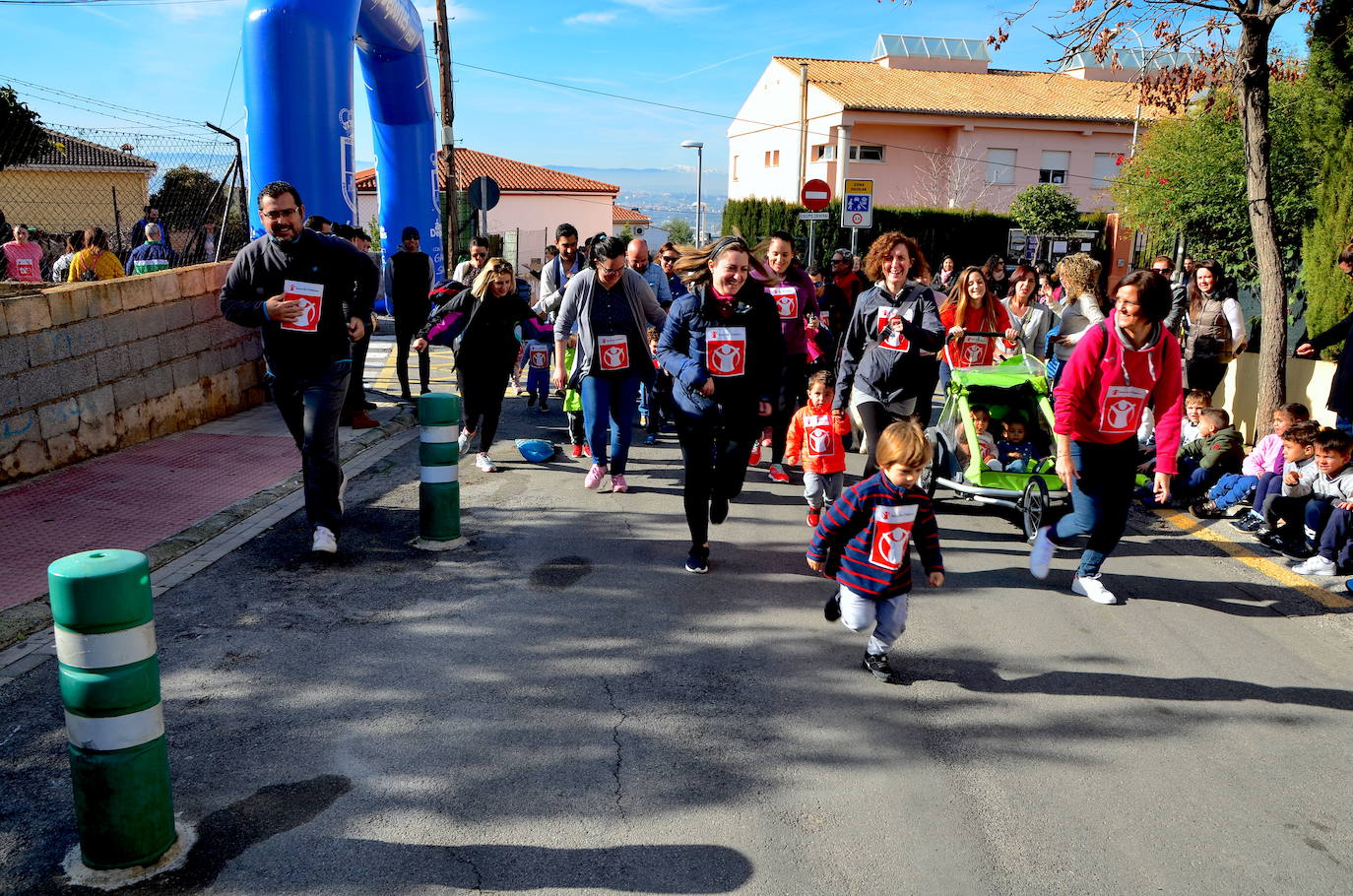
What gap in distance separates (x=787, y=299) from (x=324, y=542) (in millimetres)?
4136

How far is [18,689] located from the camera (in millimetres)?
4312

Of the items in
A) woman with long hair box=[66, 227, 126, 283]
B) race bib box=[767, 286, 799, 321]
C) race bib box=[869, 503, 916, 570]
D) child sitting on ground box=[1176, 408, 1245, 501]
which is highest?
woman with long hair box=[66, 227, 126, 283]

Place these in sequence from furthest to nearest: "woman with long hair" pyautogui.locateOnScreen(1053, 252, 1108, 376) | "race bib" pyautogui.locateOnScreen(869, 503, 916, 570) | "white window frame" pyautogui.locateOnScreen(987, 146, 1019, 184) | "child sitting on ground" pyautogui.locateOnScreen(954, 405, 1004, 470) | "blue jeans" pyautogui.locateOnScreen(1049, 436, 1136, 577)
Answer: "white window frame" pyautogui.locateOnScreen(987, 146, 1019, 184) < "woman with long hair" pyautogui.locateOnScreen(1053, 252, 1108, 376) < "child sitting on ground" pyautogui.locateOnScreen(954, 405, 1004, 470) < "blue jeans" pyautogui.locateOnScreen(1049, 436, 1136, 577) < "race bib" pyautogui.locateOnScreen(869, 503, 916, 570)

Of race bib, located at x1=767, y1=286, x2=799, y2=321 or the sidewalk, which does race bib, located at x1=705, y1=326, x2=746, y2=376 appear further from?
the sidewalk

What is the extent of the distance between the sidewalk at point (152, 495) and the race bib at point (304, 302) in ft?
5.09

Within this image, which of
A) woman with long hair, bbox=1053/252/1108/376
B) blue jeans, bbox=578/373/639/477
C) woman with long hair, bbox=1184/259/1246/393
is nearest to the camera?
blue jeans, bbox=578/373/639/477

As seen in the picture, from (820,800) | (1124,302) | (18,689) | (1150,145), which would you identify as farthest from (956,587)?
(1150,145)

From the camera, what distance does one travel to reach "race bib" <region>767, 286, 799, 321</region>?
330 inches

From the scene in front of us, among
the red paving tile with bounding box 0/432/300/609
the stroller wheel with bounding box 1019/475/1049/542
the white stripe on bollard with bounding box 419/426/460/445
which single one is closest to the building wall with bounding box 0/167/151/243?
the red paving tile with bounding box 0/432/300/609

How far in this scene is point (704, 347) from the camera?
612 cm

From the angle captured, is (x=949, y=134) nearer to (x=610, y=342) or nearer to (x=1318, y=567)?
(x=610, y=342)

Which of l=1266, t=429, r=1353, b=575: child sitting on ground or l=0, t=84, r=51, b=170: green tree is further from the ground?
l=0, t=84, r=51, b=170: green tree

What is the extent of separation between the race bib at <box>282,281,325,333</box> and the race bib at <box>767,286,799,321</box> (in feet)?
12.2

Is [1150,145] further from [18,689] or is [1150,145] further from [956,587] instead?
[18,689]
